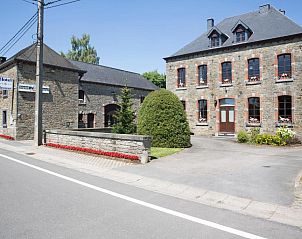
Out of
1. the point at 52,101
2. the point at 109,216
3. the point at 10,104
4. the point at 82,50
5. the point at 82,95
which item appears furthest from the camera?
the point at 82,50

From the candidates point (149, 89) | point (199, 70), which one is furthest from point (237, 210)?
point (149, 89)

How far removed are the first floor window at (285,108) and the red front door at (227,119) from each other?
150 inches

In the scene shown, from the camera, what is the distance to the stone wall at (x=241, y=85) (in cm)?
1975

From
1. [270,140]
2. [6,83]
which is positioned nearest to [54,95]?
[6,83]

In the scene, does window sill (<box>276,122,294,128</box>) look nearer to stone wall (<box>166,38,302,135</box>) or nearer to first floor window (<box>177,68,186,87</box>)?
stone wall (<box>166,38,302,135</box>)

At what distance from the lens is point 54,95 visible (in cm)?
2344

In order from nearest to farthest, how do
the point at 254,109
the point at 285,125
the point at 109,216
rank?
1. the point at 109,216
2. the point at 285,125
3. the point at 254,109

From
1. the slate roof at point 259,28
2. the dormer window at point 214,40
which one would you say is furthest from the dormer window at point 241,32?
the dormer window at point 214,40

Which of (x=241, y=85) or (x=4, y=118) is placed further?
(x=4, y=118)

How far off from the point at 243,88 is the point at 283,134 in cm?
613

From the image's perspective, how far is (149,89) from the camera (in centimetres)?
3659

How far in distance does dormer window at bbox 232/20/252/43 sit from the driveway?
13.5 metres

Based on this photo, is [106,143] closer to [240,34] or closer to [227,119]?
[227,119]

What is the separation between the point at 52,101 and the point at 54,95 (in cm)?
57
